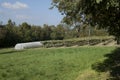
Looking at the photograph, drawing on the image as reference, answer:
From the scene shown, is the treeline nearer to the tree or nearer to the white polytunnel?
the white polytunnel

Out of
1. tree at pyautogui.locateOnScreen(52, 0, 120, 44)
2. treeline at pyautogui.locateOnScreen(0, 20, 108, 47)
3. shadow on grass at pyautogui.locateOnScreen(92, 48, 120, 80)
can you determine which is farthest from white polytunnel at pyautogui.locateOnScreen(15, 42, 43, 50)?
tree at pyautogui.locateOnScreen(52, 0, 120, 44)

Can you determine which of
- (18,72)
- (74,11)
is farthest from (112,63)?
(74,11)

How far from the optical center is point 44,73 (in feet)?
60.3

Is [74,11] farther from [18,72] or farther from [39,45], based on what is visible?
[39,45]

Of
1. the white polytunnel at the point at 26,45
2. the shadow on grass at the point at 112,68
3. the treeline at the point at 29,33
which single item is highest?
the treeline at the point at 29,33

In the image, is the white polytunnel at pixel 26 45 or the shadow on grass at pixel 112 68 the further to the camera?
the white polytunnel at pixel 26 45

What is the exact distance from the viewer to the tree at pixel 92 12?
10.7 m

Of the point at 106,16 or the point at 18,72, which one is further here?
the point at 18,72

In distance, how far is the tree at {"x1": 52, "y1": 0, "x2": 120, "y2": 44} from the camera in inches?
423

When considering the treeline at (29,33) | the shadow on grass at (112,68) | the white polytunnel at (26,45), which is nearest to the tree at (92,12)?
the shadow on grass at (112,68)

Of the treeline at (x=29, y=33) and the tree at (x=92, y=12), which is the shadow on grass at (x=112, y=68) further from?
the treeline at (x=29, y=33)

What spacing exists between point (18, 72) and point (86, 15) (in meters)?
7.38

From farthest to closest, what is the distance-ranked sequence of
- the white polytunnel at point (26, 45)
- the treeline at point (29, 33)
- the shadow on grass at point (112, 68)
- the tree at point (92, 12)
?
the treeline at point (29, 33) → the white polytunnel at point (26, 45) → the shadow on grass at point (112, 68) → the tree at point (92, 12)

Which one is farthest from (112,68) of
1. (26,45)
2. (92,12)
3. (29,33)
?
(29,33)
